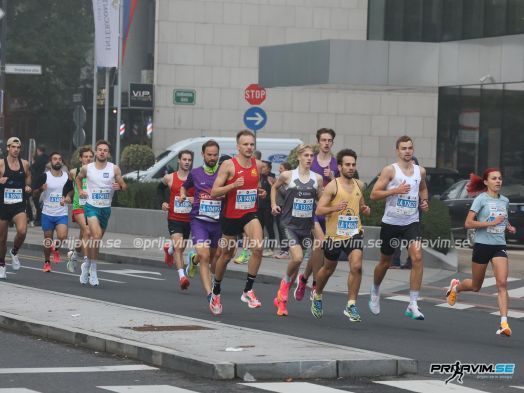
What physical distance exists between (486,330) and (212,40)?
1628 inches

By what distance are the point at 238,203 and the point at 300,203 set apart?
713 millimetres

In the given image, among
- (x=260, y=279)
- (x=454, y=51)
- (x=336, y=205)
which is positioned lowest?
(x=260, y=279)

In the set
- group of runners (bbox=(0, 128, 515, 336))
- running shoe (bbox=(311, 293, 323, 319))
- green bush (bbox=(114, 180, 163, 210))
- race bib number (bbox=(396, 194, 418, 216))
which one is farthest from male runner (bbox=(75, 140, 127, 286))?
green bush (bbox=(114, 180, 163, 210))

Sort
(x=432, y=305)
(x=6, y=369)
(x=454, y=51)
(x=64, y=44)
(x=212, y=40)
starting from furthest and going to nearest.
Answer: (x=64, y=44)
(x=212, y=40)
(x=454, y=51)
(x=432, y=305)
(x=6, y=369)

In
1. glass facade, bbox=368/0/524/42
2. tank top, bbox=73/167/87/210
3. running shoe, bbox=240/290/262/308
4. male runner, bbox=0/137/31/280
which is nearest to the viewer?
running shoe, bbox=240/290/262/308

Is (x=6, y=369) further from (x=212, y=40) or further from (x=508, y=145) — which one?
(x=212, y=40)

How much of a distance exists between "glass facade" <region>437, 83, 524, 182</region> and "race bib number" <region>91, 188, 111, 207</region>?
1829 centimetres

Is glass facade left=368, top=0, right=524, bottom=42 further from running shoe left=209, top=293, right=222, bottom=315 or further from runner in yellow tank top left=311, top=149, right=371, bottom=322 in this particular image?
running shoe left=209, top=293, right=222, bottom=315

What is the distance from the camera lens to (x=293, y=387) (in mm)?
Answer: 9805

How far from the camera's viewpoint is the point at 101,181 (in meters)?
18.3

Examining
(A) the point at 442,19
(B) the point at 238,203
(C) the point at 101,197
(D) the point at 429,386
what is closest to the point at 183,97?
(A) the point at 442,19

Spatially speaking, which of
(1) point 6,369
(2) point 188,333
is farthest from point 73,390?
(2) point 188,333

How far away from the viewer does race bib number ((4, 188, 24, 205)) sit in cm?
1853

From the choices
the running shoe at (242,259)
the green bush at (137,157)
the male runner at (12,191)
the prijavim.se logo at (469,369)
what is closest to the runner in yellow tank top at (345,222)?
the prijavim.se logo at (469,369)
